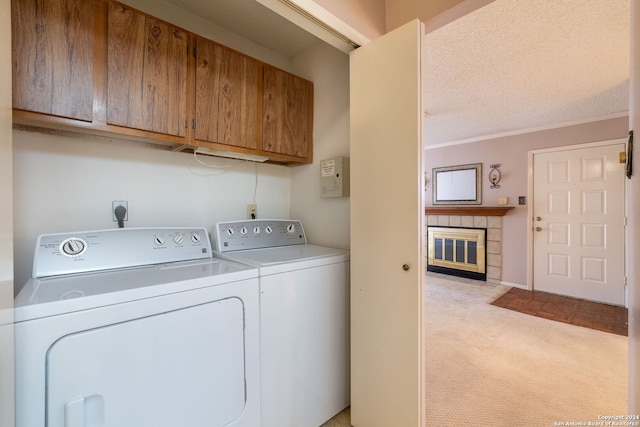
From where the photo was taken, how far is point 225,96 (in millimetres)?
1550

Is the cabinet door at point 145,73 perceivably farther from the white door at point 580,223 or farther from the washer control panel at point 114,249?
the white door at point 580,223

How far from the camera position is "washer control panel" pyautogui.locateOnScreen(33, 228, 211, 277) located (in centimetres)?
108

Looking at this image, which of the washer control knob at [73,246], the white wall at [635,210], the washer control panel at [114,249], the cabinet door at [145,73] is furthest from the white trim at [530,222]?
the washer control knob at [73,246]

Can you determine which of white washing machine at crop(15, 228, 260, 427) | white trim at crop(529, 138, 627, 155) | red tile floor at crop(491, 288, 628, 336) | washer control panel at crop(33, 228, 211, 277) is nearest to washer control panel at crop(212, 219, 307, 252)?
washer control panel at crop(33, 228, 211, 277)

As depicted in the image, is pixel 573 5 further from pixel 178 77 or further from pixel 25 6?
pixel 25 6

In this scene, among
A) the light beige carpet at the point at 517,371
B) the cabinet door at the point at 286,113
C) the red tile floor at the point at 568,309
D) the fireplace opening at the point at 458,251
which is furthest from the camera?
the fireplace opening at the point at 458,251

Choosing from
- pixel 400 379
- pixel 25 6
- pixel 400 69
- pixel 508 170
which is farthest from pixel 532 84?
pixel 25 6

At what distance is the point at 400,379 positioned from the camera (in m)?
1.24

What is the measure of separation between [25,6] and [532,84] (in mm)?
3579

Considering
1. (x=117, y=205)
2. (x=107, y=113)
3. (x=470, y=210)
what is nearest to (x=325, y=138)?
(x=107, y=113)

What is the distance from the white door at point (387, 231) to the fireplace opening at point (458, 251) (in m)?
3.86

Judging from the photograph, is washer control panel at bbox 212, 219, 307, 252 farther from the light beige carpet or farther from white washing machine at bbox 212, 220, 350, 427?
the light beige carpet

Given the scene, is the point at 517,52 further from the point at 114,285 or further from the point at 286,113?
the point at 114,285

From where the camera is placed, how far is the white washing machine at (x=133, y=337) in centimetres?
78
